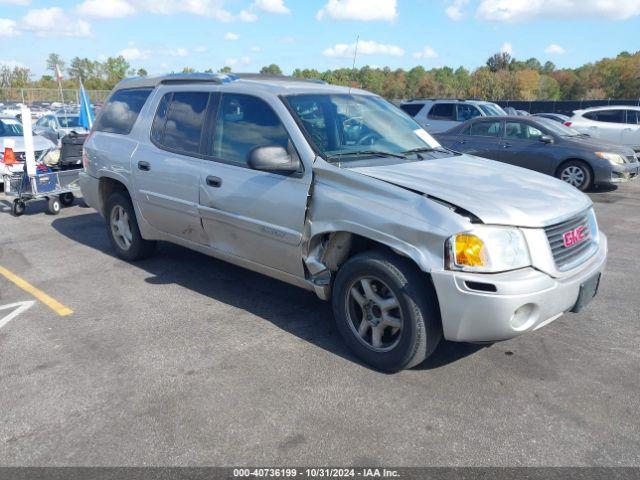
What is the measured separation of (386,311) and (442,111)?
13.3 meters

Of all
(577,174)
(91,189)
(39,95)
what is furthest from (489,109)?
(39,95)

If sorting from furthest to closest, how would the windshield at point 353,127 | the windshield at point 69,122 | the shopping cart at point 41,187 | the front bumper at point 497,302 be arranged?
the windshield at point 69,122 → the shopping cart at point 41,187 → the windshield at point 353,127 → the front bumper at point 497,302

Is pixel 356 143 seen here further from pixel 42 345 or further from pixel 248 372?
pixel 42 345

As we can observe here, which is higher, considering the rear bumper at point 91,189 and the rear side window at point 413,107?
the rear side window at point 413,107

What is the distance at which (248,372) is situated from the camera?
3.70 metres

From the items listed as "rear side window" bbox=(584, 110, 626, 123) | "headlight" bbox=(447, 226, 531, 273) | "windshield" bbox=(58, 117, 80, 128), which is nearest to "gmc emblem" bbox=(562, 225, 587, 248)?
"headlight" bbox=(447, 226, 531, 273)

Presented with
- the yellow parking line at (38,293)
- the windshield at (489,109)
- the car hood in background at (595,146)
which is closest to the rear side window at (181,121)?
the yellow parking line at (38,293)

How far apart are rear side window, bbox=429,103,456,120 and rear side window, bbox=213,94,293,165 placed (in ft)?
39.9

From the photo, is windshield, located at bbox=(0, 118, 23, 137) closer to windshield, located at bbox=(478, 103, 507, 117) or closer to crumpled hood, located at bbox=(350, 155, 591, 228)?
crumpled hood, located at bbox=(350, 155, 591, 228)

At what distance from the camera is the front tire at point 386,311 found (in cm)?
340

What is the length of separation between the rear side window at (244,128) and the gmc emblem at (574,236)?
197 cm

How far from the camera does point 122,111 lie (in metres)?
5.86

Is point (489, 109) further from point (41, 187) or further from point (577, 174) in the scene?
point (41, 187)

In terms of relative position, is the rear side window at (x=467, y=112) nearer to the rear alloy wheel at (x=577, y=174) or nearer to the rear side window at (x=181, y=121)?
the rear alloy wheel at (x=577, y=174)
